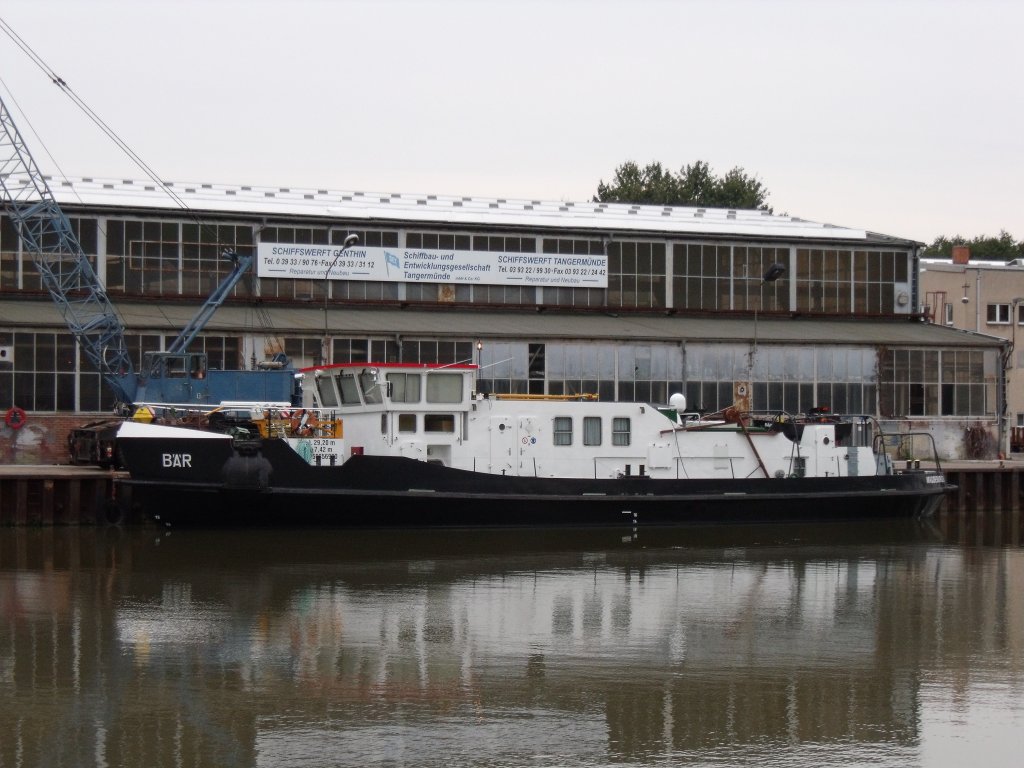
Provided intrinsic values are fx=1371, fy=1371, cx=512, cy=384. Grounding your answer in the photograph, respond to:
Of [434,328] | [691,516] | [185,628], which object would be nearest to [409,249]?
[434,328]

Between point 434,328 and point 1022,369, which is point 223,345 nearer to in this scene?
point 434,328

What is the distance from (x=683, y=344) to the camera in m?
40.3

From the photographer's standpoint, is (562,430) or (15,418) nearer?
(562,430)

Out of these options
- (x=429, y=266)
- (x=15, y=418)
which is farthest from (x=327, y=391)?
(x=429, y=266)

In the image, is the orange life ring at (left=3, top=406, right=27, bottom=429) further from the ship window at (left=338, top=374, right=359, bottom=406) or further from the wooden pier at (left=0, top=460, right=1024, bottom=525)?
the ship window at (left=338, top=374, right=359, bottom=406)

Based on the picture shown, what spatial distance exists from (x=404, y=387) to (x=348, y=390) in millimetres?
1335

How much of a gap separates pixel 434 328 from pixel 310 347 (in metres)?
3.53

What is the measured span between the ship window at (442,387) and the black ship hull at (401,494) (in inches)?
59.6

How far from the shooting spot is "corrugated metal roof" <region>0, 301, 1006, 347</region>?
3756cm

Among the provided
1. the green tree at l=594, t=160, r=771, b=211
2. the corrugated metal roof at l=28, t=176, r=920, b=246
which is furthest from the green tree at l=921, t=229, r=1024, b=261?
the corrugated metal roof at l=28, t=176, r=920, b=246

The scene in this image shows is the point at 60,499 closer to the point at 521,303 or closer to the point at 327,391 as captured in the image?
the point at 327,391

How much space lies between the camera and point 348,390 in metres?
28.3

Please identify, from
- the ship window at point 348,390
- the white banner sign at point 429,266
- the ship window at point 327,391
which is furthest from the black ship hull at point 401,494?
the white banner sign at point 429,266

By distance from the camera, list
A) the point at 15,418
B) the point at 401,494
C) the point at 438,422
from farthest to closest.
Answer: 1. the point at 15,418
2. the point at 438,422
3. the point at 401,494
